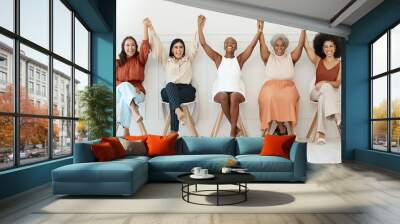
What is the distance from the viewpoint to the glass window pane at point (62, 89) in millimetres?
6887

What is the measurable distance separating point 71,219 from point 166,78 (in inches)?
251

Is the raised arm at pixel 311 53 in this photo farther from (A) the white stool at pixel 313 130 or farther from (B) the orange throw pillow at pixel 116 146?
(B) the orange throw pillow at pixel 116 146

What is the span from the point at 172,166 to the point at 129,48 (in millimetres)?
4731

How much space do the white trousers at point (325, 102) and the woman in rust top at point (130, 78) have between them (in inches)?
171

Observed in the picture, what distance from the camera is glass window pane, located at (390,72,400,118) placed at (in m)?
8.25

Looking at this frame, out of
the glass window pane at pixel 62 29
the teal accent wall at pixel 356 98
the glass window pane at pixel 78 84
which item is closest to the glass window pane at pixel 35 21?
the glass window pane at pixel 62 29

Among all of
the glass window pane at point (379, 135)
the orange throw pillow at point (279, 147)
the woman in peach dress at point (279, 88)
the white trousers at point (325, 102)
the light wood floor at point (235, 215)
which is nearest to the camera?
the light wood floor at point (235, 215)

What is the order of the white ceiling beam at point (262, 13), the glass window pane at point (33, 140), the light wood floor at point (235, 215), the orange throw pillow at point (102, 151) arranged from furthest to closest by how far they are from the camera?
the white ceiling beam at point (262, 13), the orange throw pillow at point (102, 151), the glass window pane at point (33, 140), the light wood floor at point (235, 215)

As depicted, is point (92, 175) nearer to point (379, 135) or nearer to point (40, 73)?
point (40, 73)

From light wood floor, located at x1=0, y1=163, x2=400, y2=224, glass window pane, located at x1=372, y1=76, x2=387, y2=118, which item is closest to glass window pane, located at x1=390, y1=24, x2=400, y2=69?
glass window pane, located at x1=372, y1=76, x2=387, y2=118

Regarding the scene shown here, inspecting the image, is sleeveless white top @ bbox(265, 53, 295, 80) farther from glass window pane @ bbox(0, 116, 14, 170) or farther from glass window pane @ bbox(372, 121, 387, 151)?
glass window pane @ bbox(0, 116, 14, 170)

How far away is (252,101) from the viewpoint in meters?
10.1

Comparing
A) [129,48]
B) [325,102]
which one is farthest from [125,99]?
[325,102]

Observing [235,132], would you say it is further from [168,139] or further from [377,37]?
[377,37]
